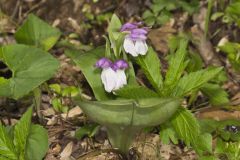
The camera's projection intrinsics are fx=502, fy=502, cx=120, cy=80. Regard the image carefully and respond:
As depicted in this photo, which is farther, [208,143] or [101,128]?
[101,128]

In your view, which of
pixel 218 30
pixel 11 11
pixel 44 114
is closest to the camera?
pixel 44 114

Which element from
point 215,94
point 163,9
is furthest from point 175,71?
point 163,9

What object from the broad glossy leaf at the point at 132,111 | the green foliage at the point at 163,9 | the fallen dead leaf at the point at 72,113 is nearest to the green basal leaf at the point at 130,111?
the broad glossy leaf at the point at 132,111

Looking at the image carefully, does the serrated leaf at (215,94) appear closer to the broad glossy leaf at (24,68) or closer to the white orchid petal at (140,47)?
the white orchid petal at (140,47)

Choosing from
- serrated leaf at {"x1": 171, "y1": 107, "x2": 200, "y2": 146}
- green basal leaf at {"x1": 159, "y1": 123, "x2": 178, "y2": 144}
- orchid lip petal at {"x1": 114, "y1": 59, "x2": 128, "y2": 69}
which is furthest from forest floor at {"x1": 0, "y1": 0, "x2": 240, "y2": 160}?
orchid lip petal at {"x1": 114, "y1": 59, "x2": 128, "y2": 69}

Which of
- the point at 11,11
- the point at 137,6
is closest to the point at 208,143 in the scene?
the point at 137,6

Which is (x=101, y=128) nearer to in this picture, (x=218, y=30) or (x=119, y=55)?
(x=119, y=55)
